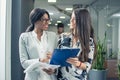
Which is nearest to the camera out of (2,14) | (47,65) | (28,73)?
(47,65)

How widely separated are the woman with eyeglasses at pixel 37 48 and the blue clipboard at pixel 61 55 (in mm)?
73

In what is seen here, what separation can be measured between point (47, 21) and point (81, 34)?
31 cm

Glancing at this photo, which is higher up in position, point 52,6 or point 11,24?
point 52,6

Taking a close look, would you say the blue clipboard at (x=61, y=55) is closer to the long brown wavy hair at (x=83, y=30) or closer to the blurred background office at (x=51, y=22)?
the long brown wavy hair at (x=83, y=30)

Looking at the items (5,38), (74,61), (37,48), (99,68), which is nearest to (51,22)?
(99,68)

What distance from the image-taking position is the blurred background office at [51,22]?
3574mm

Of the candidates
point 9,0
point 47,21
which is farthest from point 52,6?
point 47,21

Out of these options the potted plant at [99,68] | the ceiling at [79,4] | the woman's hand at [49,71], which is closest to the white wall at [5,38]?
the woman's hand at [49,71]

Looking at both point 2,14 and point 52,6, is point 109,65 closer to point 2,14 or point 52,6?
point 52,6

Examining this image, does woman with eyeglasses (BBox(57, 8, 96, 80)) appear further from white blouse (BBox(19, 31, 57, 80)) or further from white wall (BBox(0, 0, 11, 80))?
white wall (BBox(0, 0, 11, 80))

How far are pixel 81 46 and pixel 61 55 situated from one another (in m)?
0.19

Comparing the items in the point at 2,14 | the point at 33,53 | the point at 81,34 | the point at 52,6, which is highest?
the point at 52,6

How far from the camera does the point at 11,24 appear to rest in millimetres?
3631

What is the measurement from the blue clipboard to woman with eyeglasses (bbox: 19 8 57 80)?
7 centimetres
